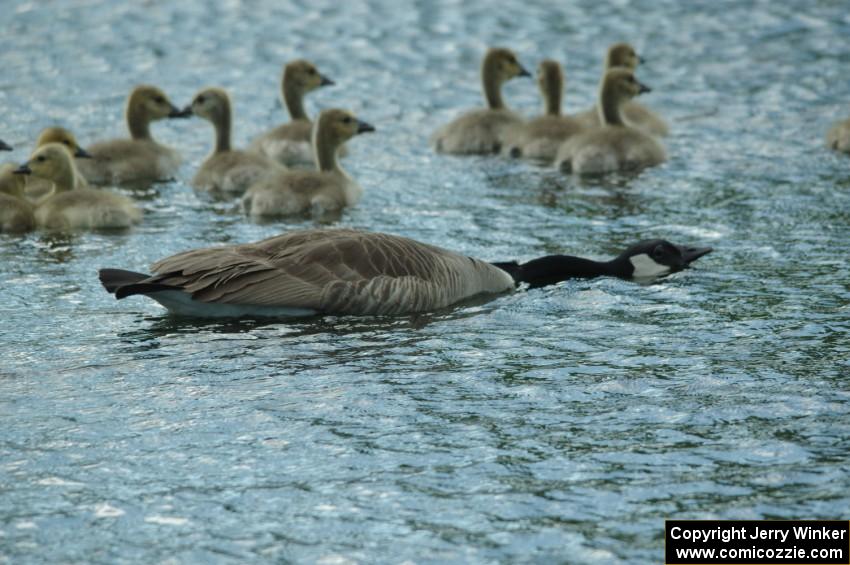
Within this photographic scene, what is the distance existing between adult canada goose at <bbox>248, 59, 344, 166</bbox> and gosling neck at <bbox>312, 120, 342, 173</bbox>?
1.55 meters

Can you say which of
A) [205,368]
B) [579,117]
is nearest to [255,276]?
[205,368]

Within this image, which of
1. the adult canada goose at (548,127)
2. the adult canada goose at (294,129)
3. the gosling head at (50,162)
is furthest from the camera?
the adult canada goose at (294,129)

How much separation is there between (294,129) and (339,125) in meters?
1.96

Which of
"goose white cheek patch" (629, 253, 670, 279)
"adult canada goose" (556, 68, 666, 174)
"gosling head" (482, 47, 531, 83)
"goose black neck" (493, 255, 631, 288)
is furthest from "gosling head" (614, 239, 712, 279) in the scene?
"gosling head" (482, 47, 531, 83)

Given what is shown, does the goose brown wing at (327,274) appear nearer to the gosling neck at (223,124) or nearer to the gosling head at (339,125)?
the gosling head at (339,125)

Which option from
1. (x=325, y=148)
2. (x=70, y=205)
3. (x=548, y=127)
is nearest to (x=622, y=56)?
(x=548, y=127)

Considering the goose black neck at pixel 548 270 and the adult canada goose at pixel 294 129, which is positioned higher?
the adult canada goose at pixel 294 129

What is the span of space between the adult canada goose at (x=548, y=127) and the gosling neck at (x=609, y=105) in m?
0.35

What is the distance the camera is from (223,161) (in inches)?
560

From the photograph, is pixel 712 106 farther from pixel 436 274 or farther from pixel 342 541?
pixel 342 541

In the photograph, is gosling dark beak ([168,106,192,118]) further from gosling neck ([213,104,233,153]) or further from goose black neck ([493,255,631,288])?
goose black neck ([493,255,631,288])

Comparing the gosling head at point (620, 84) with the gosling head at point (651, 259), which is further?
the gosling head at point (620, 84)

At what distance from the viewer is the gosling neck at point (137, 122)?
49.3 feet

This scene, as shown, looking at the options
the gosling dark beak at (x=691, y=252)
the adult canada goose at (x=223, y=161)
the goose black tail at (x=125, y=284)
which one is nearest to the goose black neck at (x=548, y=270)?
the gosling dark beak at (x=691, y=252)
